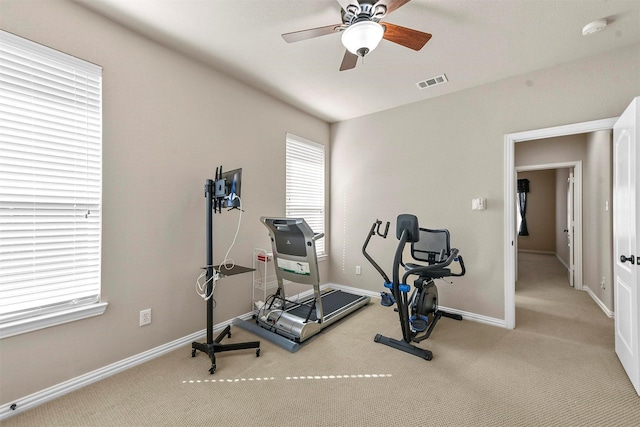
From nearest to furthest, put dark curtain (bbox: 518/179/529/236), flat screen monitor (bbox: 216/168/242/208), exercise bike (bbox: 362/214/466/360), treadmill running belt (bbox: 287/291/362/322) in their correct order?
flat screen monitor (bbox: 216/168/242/208)
exercise bike (bbox: 362/214/466/360)
treadmill running belt (bbox: 287/291/362/322)
dark curtain (bbox: 518/179/529/236)

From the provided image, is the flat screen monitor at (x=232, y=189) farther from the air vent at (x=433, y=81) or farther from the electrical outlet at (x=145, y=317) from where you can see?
the air vent at (x=433, y=81)

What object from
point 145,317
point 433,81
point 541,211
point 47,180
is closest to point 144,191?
point 47,180

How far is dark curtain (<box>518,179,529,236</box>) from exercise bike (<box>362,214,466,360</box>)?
643 cm

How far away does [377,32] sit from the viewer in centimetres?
172

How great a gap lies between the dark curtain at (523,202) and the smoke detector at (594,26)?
687 centimetres

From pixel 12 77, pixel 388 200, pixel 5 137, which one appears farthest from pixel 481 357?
pixel 12 77

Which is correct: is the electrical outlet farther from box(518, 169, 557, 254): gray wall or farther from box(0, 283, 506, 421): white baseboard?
box(518, 169, 557, 254): gray wall

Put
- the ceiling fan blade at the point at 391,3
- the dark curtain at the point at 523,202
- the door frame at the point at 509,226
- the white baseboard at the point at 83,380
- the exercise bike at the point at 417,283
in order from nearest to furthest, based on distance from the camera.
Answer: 1. the ceiling fan blade at the point at 391,3
2. the white baseboard at the point at 83,380
3. the exercise bike at the point at 417,283
4. the door frame at the point at 509,226
5. the dark curtain at the point at 523,202

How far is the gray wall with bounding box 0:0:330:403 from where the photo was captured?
74.8 inches

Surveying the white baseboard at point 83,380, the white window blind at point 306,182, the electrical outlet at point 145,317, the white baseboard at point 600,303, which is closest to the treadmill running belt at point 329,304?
the white window blind at point 306,182

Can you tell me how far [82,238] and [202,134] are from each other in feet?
4.52

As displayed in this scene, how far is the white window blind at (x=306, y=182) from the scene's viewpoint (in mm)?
3945

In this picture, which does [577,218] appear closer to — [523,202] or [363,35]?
[523,202]

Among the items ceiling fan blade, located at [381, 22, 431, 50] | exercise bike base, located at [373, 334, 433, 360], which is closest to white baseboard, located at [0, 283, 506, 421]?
exercise bike base, located at [373, 334, 433, 360]
